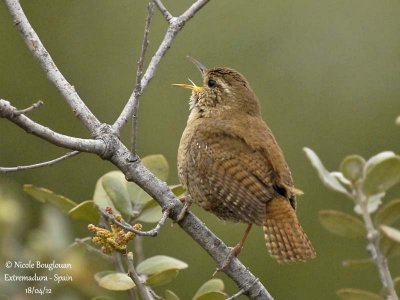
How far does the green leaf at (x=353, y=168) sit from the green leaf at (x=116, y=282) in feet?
2.47

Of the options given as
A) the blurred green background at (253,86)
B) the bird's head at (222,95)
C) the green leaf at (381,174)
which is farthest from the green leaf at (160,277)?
the blurred green background at (253,86)

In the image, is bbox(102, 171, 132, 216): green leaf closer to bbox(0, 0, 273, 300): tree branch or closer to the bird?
bbox(0, 0, 273, 300): tree branch

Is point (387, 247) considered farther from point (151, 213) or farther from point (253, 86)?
point (253, 86)

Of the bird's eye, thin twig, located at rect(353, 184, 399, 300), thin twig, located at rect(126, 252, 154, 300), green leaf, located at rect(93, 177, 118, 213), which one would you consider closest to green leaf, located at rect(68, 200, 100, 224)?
green leaf, located at rect(93, 177, 118, 213)

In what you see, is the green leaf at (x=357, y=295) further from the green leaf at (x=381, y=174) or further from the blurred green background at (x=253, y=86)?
the blurred green background at (x=253, y=86)

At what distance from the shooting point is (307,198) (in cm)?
795

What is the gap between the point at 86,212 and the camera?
3334 millimetres

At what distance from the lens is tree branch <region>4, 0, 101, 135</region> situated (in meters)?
3.59

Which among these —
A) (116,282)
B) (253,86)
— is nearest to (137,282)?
(116,282)

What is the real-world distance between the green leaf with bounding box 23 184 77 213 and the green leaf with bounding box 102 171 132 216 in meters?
0.13

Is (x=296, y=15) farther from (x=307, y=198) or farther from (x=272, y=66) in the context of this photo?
(x=307, y=198)

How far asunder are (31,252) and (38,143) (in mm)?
5354

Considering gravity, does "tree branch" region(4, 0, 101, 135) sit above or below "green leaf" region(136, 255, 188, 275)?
above

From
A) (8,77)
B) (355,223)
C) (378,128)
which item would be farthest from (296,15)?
(355,223)
